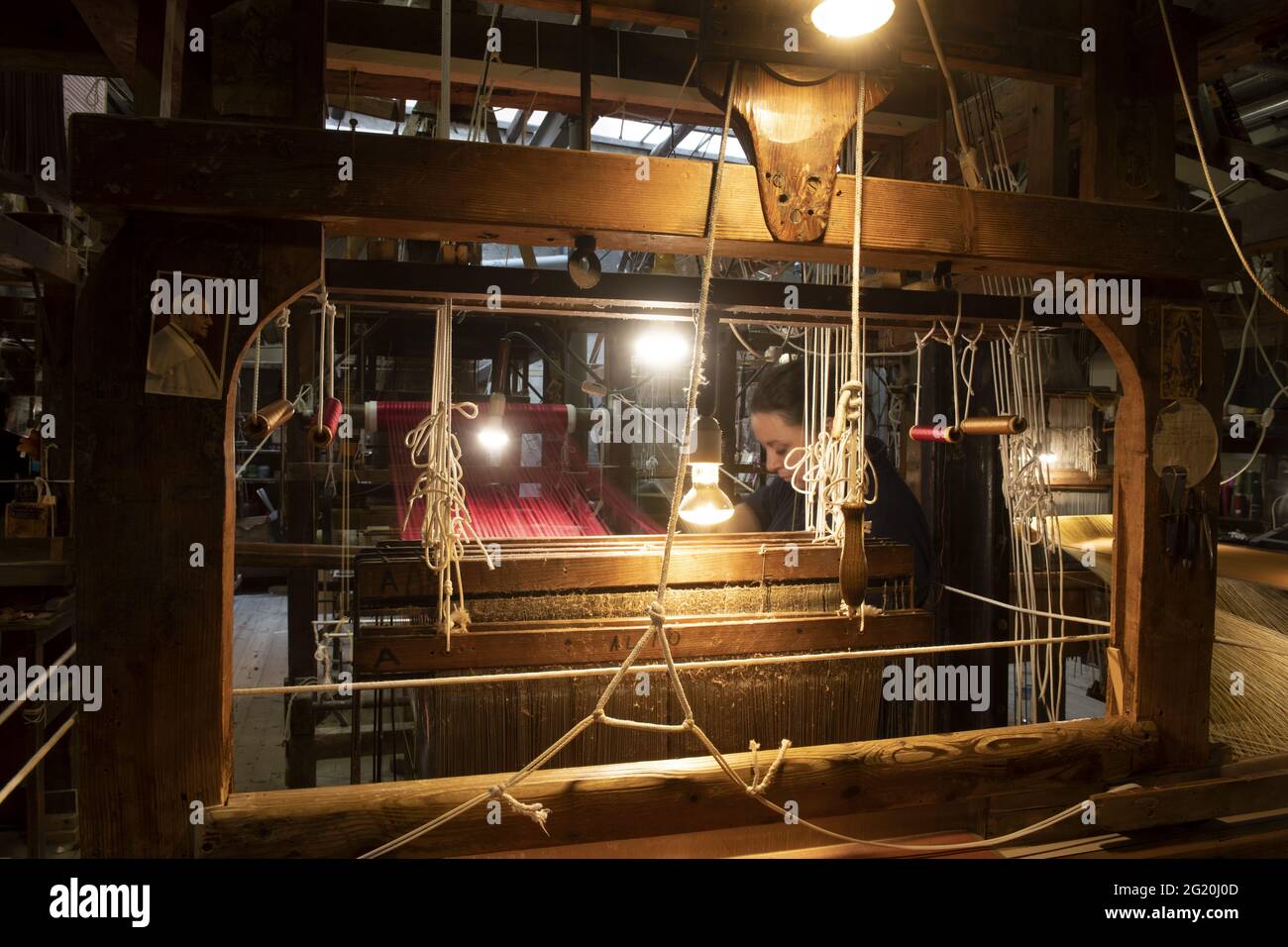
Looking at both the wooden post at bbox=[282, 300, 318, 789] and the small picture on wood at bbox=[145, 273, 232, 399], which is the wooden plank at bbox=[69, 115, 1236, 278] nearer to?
the small picture on wood at bbox=[145, 273, 232, 399]

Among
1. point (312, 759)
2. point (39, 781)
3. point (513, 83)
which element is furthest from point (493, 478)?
point (39, 781)

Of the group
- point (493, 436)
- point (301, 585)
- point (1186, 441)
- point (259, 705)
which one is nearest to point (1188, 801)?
point (1186, 441)

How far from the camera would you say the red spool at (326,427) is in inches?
80.0

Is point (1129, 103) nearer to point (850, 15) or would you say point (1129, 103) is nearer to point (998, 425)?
point (998, 425)

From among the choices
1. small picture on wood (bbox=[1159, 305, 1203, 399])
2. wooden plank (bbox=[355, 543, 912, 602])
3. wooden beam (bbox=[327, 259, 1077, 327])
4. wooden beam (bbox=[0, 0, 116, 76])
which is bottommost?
wooden plank (bbox=[355, 543, 912, 602])

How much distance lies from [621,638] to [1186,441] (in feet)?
5.41

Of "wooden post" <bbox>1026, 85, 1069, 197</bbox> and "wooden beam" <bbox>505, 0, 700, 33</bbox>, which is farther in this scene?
"wooden post" <bbox>1026, 85, 1069, 197</bbox>

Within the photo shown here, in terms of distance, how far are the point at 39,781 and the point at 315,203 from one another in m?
4.00

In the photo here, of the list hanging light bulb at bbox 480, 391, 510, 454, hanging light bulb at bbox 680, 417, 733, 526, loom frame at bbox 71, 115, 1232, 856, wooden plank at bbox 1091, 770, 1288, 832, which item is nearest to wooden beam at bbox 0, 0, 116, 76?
loom frame at bbox 71, 115, 1232, 856

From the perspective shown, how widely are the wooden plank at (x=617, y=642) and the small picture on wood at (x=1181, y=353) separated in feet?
3.50

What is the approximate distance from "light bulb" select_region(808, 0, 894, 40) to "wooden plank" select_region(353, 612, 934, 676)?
1617mm

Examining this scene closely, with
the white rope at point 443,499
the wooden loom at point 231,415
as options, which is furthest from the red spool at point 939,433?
the white rope at point 443,499

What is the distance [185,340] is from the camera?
1.44 m

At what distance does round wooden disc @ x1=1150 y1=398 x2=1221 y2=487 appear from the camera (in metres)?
2.01
